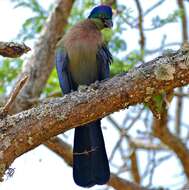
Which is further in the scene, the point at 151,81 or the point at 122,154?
the point at 122,154

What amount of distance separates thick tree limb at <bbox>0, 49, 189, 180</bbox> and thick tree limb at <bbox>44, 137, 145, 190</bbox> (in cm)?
194

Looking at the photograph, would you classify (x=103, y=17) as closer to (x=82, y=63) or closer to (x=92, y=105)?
(x=82, y=63)

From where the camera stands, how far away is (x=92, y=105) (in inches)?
122

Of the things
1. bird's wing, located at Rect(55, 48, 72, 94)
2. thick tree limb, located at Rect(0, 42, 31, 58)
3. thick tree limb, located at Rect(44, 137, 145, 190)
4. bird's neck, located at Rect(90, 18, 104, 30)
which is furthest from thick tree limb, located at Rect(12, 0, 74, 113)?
thick tree limb, located at Rect(0, 42, 31, 58)

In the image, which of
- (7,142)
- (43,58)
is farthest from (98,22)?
(7,142)

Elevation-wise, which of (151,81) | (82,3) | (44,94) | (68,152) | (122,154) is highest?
(82,3)

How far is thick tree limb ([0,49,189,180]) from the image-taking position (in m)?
3.04

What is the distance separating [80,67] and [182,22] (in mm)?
2602

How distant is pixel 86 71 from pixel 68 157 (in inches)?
42.8

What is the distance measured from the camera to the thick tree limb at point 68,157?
16.8 feet

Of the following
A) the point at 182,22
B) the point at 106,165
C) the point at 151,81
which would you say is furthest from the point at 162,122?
the point at 151,81

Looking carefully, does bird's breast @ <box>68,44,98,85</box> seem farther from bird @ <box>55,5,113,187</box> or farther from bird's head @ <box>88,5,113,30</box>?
bird's head @ <box>88,5,113,30</box>

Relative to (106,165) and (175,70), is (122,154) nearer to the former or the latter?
(106,165)

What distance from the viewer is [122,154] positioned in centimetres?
693
